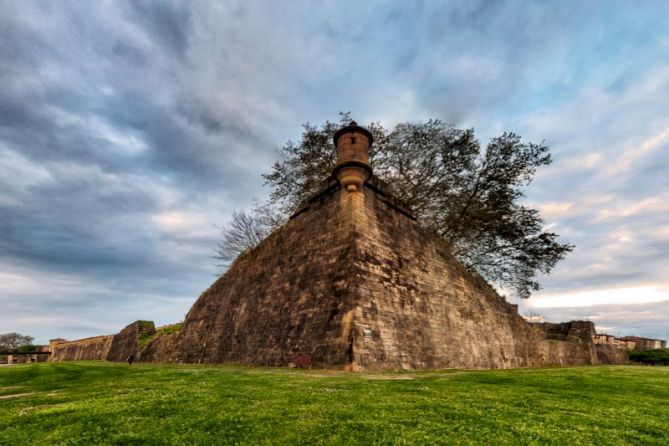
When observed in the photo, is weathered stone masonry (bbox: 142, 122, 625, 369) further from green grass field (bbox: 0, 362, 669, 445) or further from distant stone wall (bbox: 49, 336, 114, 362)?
distant stone wall (bbox: 49, 336, 114, 362)

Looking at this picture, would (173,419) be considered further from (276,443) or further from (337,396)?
(337,396)

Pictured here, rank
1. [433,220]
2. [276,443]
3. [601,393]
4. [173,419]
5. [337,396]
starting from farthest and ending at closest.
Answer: [433,220]
[601,393]
[337,396]
[173,419]
[276,443]

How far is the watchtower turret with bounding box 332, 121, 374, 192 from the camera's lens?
1352 cm

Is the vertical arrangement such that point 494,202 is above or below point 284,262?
above

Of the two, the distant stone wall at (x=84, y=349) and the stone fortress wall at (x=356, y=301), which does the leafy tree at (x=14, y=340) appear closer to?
the distant stone wall at (x=84, y=349)

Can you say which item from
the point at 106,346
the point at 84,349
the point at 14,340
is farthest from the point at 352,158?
the point at 14,340

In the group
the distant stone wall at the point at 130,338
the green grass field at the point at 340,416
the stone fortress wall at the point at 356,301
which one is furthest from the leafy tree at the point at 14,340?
the green grass field at the point at 340,416

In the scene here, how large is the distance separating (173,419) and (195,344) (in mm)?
17632

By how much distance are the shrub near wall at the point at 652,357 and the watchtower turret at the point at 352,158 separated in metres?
34.4

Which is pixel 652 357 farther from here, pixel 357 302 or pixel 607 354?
pixel 357 302

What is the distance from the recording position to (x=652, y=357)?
31.3 m

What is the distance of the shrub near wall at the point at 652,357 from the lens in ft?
99.2

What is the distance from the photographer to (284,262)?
1566 cm

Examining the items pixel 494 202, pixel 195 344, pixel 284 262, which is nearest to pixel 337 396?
pixel 284 262
